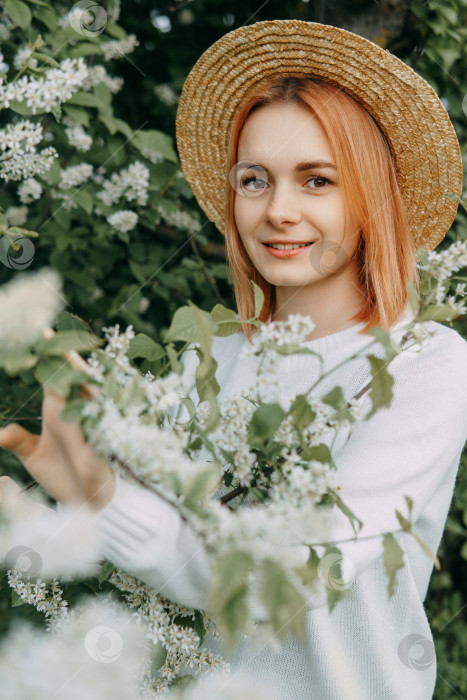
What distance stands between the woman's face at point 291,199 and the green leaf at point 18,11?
1.84ft

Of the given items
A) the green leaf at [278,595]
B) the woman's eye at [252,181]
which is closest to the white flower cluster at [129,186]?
the woman's eye at [252,181]

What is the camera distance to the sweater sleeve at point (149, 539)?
763mm

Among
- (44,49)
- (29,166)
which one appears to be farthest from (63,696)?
(44,49)

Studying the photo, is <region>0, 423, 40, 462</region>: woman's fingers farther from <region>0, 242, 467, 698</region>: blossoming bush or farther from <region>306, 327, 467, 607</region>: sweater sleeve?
<region>306, 327, 467, 607</region>: sweater sleeve

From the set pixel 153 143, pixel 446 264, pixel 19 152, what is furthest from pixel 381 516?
pixel 153 143

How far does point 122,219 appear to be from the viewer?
2008 millimetres

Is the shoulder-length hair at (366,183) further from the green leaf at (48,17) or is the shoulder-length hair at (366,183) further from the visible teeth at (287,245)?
the green leaf at (48,17)

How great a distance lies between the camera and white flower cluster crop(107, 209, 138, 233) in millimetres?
1997

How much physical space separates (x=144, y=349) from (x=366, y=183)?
69cm

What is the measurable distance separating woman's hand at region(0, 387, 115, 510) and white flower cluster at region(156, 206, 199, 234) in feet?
4.89

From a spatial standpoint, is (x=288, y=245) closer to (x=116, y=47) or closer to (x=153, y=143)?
(x=153, y=143)

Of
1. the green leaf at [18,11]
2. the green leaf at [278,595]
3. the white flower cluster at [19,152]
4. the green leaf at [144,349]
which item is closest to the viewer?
the green leaf at [278,595]

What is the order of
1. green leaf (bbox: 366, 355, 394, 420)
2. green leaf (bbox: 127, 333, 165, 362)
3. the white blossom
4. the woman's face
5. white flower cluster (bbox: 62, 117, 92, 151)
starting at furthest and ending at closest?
the white blossom → white flower cluster (bbox: 62, 117, 92, 151) → the woman's face → green leaf (bbox: 127, 333, 165, 362) → green leaf (bbox: 366, 355, 394, 420)

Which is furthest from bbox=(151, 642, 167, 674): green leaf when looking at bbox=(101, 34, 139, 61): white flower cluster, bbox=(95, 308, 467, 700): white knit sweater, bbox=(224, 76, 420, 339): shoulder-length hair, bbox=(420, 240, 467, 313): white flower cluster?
bbox=(101, 34, 139, 61): white flower cluster
